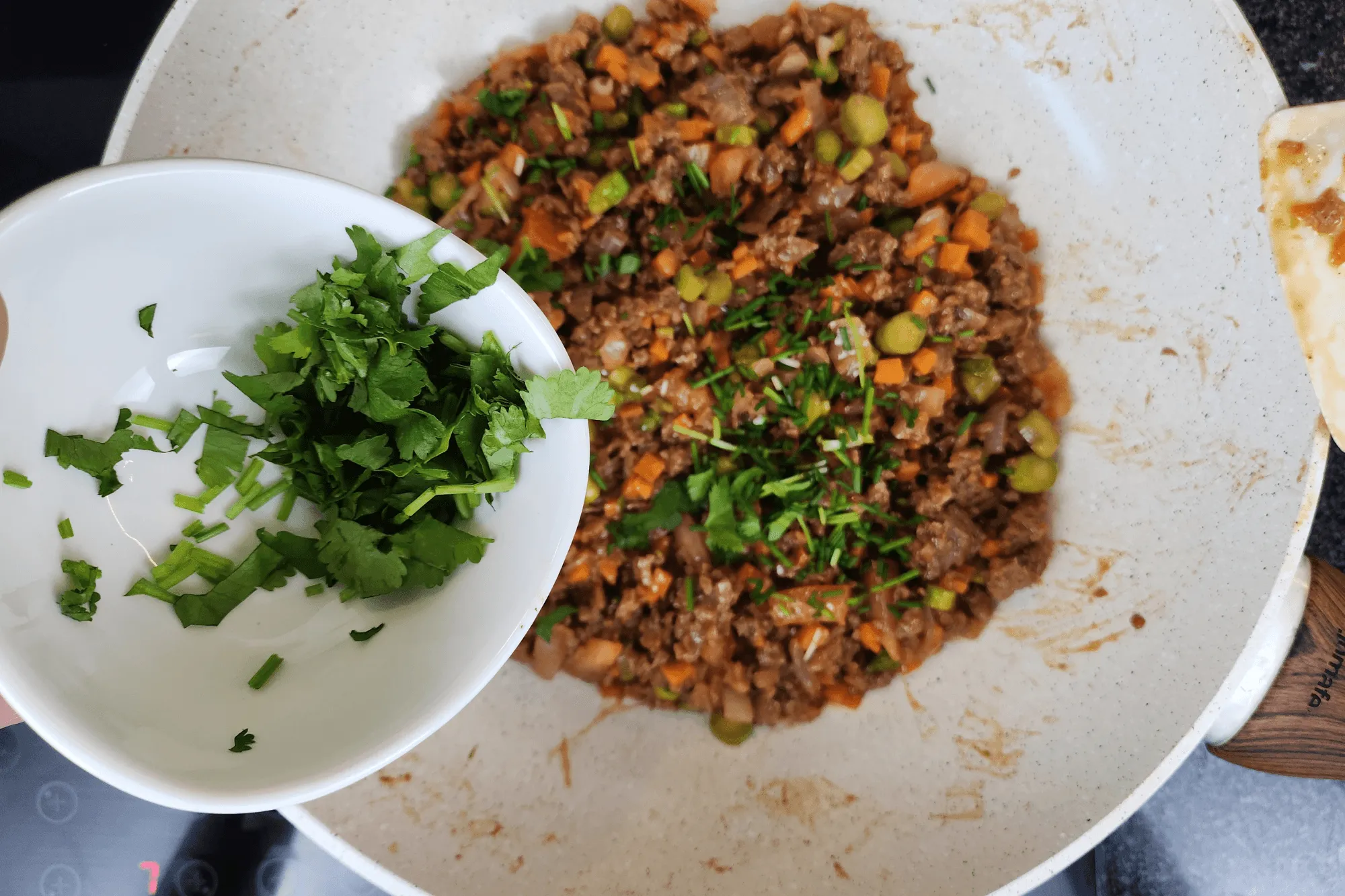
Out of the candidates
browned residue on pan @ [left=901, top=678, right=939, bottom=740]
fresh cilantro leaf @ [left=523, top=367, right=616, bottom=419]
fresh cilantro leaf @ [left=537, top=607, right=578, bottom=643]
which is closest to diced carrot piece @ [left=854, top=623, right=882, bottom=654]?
browned residue on pan @ [left=901, top=678, right=939, bottom=740]

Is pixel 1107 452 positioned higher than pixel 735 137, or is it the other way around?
pixel 735 137

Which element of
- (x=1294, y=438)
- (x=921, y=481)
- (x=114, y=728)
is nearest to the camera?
(x=114, y=728)

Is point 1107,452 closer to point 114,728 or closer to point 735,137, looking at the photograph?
point 735,137

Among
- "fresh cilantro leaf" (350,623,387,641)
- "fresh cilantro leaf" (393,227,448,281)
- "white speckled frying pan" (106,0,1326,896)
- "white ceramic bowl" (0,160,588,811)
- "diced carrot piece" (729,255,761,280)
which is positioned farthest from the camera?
"diced carrot piece" (729,255,761,280)

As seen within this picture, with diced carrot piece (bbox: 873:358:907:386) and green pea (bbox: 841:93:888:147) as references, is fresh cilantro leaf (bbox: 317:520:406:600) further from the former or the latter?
green pea (bbox: 841:93:888:147)

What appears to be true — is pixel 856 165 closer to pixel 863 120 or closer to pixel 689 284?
pixel 863 120

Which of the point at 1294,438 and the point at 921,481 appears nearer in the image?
the point at 1294,438

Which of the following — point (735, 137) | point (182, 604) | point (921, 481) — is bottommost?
point (921, 481)

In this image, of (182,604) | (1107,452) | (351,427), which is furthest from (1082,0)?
(182,604)
